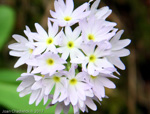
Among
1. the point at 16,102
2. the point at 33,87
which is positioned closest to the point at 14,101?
the point at 16,102

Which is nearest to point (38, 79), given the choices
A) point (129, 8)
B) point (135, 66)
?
point (135, 66)

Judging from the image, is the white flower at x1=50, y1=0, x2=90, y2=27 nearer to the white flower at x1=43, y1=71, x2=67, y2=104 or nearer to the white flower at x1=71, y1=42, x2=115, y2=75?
the white flower at x1=71, y1=42, x2=115, y2=75

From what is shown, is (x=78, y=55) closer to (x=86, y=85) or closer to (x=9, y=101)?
(x=86, y=85)

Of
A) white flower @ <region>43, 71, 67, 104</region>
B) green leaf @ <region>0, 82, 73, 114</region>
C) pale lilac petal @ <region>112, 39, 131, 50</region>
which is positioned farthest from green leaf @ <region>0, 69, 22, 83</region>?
pale lilac petal @ <region>112, 39, 131, 50</region>

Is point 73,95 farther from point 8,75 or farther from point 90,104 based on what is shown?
point 8,75

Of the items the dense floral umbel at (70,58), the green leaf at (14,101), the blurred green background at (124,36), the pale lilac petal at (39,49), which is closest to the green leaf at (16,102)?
the green leaf at (14,101)

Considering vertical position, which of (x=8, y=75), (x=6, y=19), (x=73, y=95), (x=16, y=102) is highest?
(x=6, y=19)
